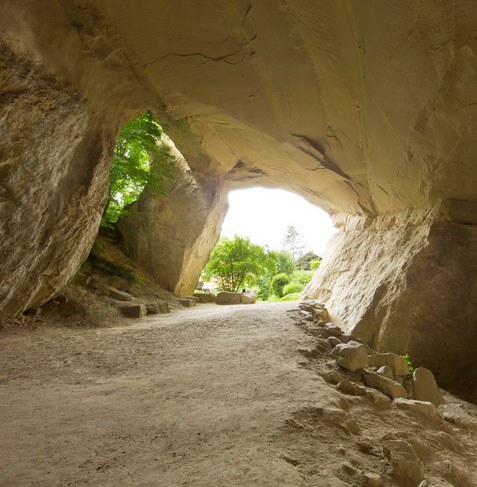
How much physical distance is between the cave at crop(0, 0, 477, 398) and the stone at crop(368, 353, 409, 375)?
137 cm

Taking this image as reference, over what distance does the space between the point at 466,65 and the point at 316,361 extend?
11.7ft

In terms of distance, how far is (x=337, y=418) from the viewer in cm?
227

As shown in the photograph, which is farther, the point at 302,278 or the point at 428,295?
the point at 302,278

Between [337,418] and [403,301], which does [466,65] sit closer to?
[403,301]

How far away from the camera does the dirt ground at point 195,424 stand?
1643 millimetres

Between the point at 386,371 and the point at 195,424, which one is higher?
the point at 386,371

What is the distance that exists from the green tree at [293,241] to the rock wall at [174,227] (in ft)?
72.2

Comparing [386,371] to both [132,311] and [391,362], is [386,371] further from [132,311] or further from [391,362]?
[132,311]

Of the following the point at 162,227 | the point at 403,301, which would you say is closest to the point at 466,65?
the point at 403,301

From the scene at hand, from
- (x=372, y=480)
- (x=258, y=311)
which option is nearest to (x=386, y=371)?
(x=372, y=480)

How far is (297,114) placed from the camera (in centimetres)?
573

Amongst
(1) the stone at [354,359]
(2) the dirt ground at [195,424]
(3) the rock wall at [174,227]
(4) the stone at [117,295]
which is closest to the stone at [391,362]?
(1) the stone at [354,359]

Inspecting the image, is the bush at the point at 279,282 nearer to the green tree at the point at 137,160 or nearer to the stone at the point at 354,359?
the green tree at the point at 137,160

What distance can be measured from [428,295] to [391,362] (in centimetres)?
196
